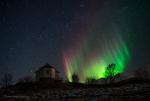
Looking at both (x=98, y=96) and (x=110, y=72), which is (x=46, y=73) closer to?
(x=110, y=72)

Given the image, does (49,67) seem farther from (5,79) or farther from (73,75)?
(5,79)

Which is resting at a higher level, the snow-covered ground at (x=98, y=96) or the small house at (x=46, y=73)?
the small house at (x=46, y=73)

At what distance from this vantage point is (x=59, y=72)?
3971 inches

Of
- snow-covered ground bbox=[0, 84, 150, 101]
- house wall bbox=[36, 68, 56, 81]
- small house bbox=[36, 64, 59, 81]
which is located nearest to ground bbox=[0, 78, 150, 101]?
snow-covered ground bbox=[0, 84, 150, 101]

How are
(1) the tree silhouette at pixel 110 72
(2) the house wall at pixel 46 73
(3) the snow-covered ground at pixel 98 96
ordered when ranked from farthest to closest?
(1) the tree silhouette at pixel 110 72, (2) the house wall at pixel 46 73, (3) the snow-covered ground at pixel 98 96

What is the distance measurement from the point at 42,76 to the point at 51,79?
5.01 metres

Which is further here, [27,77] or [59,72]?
[27,77]

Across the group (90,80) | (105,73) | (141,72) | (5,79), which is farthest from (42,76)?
(141,72)

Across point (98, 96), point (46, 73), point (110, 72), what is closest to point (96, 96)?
point (98, 96)

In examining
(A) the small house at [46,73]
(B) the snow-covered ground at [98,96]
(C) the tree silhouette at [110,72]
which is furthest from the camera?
(C) the tree silhouette at [110,72]

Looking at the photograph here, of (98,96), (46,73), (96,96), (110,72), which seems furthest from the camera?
Result: (110,72)

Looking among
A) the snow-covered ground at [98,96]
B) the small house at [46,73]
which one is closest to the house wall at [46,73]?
the small house at [46,73]

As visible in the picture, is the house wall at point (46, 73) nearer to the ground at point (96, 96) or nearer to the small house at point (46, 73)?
the small house at point (46, 73)

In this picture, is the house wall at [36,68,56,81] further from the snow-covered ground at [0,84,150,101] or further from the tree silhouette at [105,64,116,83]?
the snow-covered ground at [0,84,150,101]
